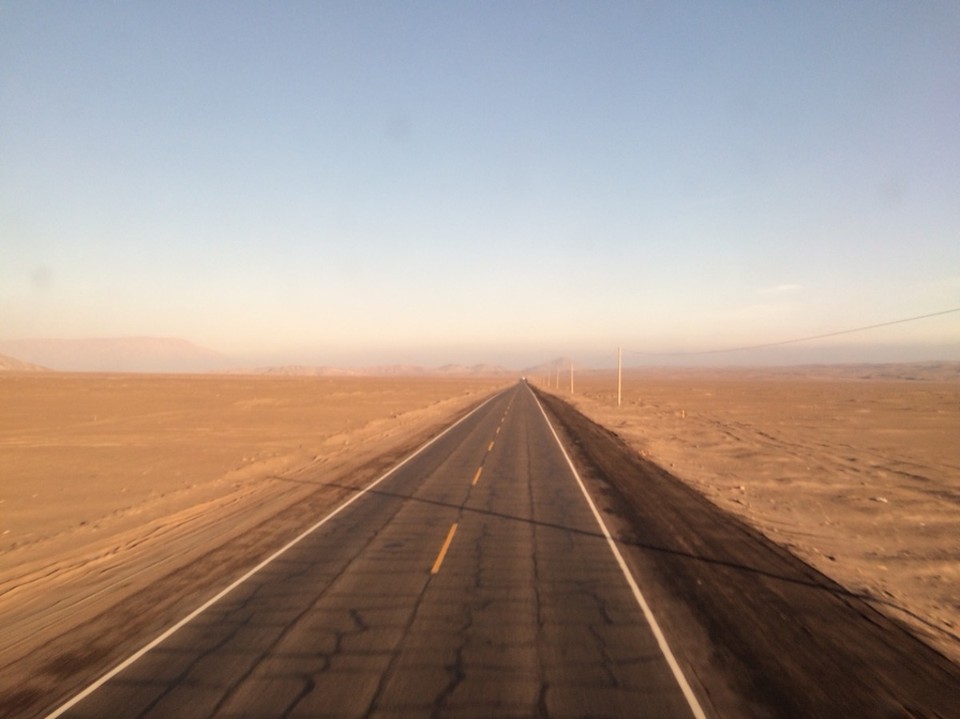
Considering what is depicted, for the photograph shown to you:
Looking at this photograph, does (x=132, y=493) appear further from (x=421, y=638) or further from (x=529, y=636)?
(x=529, y=636)

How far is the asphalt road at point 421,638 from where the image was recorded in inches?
248

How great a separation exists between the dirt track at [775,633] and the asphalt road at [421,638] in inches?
21.5

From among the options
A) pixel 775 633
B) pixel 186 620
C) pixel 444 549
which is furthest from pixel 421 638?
pixel 775 633

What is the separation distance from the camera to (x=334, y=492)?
1856 centimetres

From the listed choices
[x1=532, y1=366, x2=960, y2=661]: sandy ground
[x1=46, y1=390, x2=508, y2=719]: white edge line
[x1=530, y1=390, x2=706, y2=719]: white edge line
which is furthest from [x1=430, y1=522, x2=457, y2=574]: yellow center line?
[x1=532, y1=366, x2=960, y2=661]: sandy ground

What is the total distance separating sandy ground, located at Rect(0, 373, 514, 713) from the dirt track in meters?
7.40

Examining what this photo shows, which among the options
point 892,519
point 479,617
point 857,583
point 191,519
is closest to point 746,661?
point 479,617

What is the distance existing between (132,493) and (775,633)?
717 inches

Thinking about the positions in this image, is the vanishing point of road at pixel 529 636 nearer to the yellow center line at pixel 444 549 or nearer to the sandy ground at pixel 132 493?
the yellow center line at pixel 444 549

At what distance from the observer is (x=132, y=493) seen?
64.6ft

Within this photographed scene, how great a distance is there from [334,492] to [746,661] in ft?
43.7

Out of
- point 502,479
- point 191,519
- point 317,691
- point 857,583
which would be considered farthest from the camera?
point 502,479

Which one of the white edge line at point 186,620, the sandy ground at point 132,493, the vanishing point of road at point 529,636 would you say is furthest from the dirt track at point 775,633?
the sandy ground at point 132,493

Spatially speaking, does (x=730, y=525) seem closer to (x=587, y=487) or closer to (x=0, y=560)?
(x=587, y=487)
